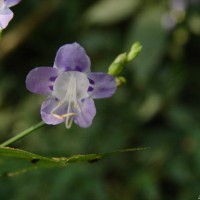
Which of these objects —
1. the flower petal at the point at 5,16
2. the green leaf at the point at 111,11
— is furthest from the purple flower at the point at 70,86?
the green leaf at the point at 111,11

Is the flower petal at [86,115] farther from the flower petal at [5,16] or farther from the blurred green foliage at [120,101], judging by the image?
the blurred green foliage at [120,101]

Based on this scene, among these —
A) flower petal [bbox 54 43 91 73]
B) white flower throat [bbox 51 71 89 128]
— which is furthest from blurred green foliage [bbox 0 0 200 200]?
flower petal [bbox 54 43 91 73]

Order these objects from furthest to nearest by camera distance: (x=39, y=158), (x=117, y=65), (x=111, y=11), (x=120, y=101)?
(x=111, y=11) < (x=120, y=101) < (x=117, y=65) < (x=39, y=158)

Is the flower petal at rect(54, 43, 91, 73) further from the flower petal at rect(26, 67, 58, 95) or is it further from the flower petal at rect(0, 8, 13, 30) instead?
the flower petal at rect(0, 8, 13, 30)

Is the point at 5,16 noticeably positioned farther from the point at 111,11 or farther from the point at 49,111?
the point at 111,11

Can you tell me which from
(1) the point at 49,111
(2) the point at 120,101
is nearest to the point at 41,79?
(1) the point at 49,111

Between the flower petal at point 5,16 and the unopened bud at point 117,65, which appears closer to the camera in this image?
the flower petal at point 5,16

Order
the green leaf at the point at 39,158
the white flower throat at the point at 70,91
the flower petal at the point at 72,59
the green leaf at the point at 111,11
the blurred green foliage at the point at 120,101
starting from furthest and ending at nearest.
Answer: the green leaf at the point at 111,11
the blurred green foliage at the point at 120,101
the white flower throat at the point at 70,91
the flower petal at the point at 72,59
the green leaf at the point at 39,158

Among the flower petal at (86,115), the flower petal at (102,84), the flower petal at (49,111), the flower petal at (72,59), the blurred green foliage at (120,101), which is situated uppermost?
the flower petal at (72,59)
